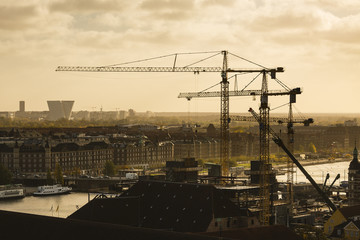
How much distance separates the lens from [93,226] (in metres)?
15.5

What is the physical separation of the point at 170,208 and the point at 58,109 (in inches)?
6692

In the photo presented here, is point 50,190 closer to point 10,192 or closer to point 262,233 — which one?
point 10,192

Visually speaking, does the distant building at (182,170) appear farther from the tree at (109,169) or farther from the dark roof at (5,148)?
the dark roof at (5,148)

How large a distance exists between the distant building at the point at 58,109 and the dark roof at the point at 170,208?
167 meters

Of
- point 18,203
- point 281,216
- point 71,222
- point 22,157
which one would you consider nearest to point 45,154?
point 22,157

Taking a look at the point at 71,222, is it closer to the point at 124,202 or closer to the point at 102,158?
the point at 124,202

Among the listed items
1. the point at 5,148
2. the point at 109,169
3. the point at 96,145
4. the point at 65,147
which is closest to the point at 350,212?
the point at 109,169

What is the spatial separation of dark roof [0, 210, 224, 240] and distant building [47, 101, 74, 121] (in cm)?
17714

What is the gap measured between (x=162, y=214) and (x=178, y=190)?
4.02 ft

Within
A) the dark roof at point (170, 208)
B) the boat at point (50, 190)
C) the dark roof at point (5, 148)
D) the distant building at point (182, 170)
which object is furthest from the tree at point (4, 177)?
the dark roof at point (170, 208)

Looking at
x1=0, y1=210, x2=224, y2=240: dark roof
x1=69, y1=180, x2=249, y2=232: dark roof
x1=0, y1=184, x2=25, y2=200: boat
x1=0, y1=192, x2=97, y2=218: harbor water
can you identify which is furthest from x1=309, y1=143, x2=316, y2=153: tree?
x1=0, y1=210, x2=224, y2=240: dark roof

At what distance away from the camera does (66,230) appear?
621 inches

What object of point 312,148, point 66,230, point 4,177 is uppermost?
point 312,148

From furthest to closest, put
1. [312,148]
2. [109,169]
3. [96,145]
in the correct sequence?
[312,148] < [96,145] < [109,169]
